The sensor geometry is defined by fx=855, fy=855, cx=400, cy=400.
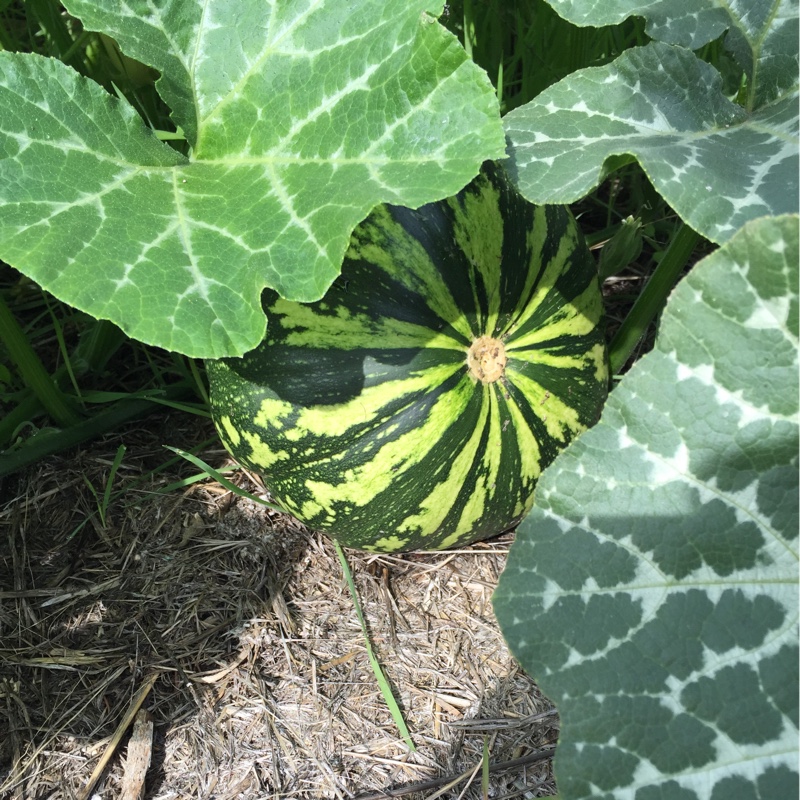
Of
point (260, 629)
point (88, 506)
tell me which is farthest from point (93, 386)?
point (260, 629)

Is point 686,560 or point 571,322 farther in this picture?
point 571,322

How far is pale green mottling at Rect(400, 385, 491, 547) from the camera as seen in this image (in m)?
1.61

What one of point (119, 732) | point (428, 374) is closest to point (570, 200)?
point (428, 374)

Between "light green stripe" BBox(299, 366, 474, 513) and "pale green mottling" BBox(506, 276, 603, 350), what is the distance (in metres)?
0.16

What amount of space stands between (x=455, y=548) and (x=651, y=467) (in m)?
0.89

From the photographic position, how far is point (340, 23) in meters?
1.44

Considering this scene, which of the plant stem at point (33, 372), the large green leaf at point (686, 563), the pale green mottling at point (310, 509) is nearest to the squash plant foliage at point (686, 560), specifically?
the large green leaf at point (686, 563)

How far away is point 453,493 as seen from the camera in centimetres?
164

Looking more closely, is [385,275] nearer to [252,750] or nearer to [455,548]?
[455,548]

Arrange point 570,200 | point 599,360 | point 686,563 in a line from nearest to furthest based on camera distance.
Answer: point 686,563
point 570,200
point 599,360

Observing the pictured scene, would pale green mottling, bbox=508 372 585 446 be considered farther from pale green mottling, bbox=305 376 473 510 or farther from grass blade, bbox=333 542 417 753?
grass blade, bbox=333 542 417 753

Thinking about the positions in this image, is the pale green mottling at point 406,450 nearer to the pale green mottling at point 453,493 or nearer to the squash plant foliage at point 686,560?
the pale green mottling at point 453,493

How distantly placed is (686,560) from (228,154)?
3.23 ft

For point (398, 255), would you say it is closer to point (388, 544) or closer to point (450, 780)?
point (388, 544)
